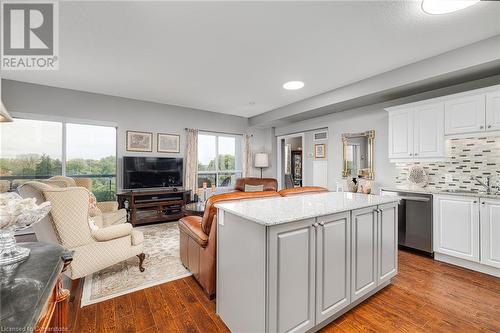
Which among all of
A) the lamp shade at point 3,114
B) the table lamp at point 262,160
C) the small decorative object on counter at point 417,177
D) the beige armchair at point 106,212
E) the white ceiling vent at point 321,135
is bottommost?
the beige armchair at point 106,212

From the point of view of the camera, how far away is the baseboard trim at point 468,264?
266 centimetres

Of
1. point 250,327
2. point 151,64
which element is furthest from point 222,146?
point 250,327

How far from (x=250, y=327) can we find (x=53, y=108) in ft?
16.7

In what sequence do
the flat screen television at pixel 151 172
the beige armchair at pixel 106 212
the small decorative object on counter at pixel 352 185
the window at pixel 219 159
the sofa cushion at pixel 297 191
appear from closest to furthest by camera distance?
1. the sofa cushion at pixel 297 191
2. the beige armchair at pixel 106 212
3. the small decorative object on counter at pixel 352 185
4. the flat screen television at pixel 151 172
5. the window at pixel 219 159

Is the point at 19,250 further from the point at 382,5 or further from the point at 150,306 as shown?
the point at 382,5

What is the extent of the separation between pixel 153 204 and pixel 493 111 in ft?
18.5

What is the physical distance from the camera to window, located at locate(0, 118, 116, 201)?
399 centimetres

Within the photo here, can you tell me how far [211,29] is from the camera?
2.38 metres

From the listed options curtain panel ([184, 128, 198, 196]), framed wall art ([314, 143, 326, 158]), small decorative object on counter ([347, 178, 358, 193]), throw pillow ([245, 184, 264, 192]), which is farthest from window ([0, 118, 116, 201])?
small decorative object on counter ([347, 178, 358, 193])

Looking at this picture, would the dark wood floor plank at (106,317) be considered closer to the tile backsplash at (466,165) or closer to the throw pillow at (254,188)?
the throw pillow at (254,188)

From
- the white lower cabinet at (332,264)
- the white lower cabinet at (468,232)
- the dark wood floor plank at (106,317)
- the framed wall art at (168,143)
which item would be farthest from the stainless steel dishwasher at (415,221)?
the framed wall art at (168,143)

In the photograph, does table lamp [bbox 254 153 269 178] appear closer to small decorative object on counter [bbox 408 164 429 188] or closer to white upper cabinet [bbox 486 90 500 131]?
small decorative object on counter [bbox 408 164 429 188]

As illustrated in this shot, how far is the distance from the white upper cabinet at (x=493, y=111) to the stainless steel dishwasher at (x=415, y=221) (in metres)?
1.08

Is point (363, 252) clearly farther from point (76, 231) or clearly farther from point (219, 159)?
point (219, 159)
